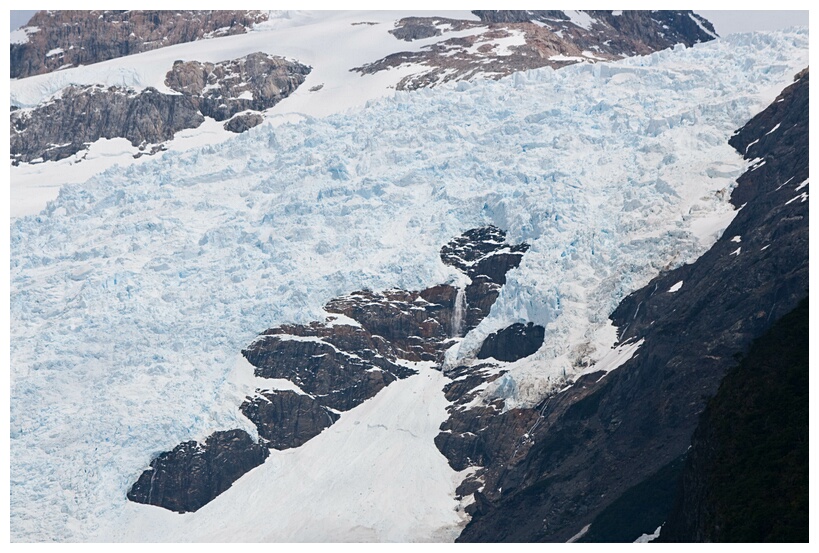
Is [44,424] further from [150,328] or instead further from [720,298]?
[720,298]

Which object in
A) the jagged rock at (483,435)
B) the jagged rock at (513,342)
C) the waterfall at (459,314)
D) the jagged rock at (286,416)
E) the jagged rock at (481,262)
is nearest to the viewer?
the jagged rock at (483,435)

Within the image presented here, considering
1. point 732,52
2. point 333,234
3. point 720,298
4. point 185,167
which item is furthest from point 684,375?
point 185,167

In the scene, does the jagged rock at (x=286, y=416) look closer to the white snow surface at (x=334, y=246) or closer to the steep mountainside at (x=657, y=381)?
the white snow surface at (x=334, y=246)

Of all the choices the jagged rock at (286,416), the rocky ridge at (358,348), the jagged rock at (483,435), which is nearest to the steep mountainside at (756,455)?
the jagged rock at (483,435)

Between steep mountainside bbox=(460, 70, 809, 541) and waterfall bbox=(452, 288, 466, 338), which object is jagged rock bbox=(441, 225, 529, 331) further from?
steep mountainside bbox=(460, 70, 809, 541)

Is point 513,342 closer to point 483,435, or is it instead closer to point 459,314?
point 483,435

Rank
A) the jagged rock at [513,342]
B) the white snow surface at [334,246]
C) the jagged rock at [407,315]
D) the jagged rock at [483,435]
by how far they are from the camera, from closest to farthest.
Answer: the white snow surface at [334,246] → the jagged rock at [483,435] → the jagged rock at [513,342] → the jagged rock at [407,315]
